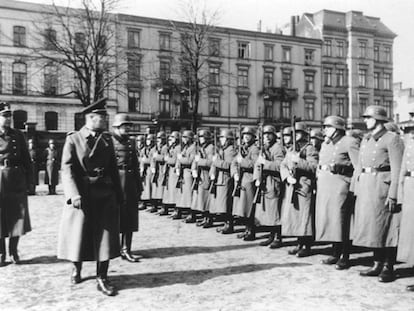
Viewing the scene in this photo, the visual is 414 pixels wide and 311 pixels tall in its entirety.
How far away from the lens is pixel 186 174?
10.8 m

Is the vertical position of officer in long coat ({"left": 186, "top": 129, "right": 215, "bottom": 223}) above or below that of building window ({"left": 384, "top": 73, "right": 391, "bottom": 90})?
below

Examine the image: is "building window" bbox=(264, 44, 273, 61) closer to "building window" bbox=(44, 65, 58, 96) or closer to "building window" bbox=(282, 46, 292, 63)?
"building window" bbox=(282, 46, 292, 63)

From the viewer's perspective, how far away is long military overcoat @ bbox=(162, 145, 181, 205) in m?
11.3

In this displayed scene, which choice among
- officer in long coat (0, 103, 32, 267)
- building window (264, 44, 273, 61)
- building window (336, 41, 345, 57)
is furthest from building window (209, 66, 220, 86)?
officer in long coat (0, 103, 32, 267)

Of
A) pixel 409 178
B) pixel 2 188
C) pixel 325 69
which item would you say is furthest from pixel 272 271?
pixel 325 69

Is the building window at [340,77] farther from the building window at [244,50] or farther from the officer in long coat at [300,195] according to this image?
the officer in long coat at [300,195]

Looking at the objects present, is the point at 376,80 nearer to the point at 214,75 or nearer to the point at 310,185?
the point at 214,75

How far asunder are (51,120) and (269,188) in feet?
115

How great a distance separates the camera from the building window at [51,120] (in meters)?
40.0

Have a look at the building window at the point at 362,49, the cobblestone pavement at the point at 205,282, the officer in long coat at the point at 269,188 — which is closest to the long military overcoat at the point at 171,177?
the cobblestone pavement at the point at 205,282

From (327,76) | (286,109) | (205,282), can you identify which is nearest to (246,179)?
(205,282)

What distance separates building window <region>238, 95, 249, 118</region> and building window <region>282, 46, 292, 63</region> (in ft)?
21.8

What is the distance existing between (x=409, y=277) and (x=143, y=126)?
37.8 metres

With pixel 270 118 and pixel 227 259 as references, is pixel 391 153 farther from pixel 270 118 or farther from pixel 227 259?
pixel 270 118
